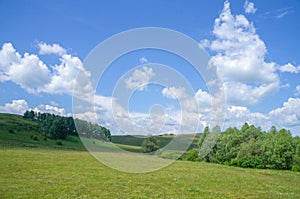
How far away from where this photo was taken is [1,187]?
17344 millimetres

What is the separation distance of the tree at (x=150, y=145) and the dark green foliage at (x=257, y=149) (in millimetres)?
16761

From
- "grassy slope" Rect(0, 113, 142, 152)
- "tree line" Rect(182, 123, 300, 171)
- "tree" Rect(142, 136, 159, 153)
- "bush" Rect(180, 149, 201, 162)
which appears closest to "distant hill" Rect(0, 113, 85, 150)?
"grassy slope" Rect(0, 113, 142, 152)

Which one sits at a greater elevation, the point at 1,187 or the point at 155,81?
the point at 155,81

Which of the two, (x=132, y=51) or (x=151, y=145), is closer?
(x=132, y=51)

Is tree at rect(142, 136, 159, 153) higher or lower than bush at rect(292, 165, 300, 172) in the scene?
Result: higher

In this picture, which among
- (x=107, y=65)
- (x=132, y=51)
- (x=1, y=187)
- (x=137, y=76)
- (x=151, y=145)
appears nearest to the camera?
(x=1, y=187)

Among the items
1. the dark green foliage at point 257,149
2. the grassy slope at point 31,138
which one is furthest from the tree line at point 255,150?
the grassy slope at point 31,138

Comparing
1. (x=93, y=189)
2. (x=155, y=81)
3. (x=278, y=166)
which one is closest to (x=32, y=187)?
(x=93, y=189)

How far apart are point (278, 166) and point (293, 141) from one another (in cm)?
738

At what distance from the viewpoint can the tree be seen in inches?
3042

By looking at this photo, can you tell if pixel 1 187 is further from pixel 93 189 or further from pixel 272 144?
pixel 272 144

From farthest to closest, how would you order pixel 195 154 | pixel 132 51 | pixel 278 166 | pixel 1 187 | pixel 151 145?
pixel 195 154 → pixel 151 145 → pixel 278 166 → pixel 132 51 → pixel 1 187

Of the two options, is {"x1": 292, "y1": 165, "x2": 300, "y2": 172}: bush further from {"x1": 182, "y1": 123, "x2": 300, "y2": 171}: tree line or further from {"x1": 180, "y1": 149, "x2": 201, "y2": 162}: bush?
{"x1": 180, "y1": 149, "x2": 201, "y2": 162}: bush

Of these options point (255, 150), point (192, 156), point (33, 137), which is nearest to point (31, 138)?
point (33, 137)
